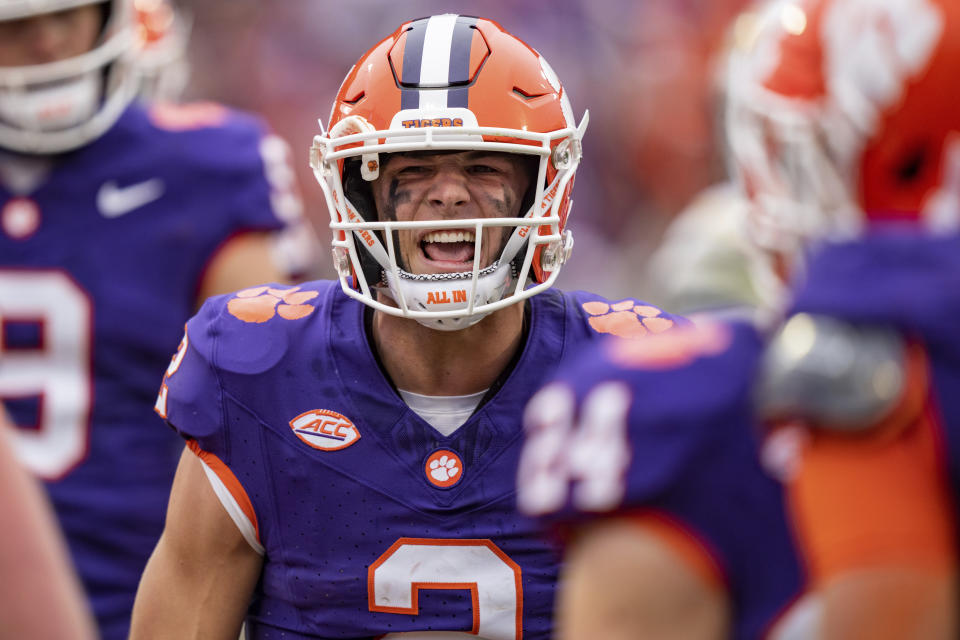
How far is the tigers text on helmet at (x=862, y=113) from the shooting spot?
1.51 m

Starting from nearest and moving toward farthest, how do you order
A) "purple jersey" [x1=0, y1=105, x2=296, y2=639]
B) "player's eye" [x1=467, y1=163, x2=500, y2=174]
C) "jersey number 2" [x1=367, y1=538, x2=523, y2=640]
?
"jersey number 2" [x1=367, y1=538, x2=523, y2=640]
"player's eye" [x1=467, y1=163, x2=500, y2=174]
"purple jersey" [x1=0, y1=105, x2=296, y2=639]

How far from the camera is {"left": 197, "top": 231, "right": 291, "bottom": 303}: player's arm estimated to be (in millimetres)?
3533

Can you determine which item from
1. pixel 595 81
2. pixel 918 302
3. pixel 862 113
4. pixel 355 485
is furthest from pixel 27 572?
pixel 595 81

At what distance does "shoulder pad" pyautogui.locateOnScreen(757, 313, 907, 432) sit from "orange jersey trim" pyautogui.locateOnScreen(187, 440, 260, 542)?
1.31 m

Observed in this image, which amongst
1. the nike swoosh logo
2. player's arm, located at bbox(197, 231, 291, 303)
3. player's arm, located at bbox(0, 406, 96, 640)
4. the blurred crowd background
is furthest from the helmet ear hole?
the blurred crowd background

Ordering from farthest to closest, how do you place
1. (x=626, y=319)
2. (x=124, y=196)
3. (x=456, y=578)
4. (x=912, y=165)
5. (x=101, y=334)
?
1. (x=124, y=196)
2. (x=101, y=334)
3. (x=626, y=319)
4. (x=456, y=578)
5. (x=912, y=165)

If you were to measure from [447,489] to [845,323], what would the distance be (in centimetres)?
117

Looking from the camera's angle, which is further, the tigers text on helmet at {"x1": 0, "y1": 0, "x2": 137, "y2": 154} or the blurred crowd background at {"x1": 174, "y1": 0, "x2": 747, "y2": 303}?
the blurred crowd background at {"x1": 174, "y1": 0, "x2": 747, "y2": 303}

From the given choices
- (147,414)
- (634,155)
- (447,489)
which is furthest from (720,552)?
(634,155)

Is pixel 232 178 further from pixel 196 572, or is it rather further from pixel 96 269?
pixel 196 572

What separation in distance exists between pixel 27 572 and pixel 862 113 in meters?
0.96

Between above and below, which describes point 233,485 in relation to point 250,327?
below

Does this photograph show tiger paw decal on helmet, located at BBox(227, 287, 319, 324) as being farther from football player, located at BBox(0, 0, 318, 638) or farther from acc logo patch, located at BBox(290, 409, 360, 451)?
football player, located at BBox(0, 0, 318, 638)

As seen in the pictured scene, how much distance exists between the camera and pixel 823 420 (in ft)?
4.38
